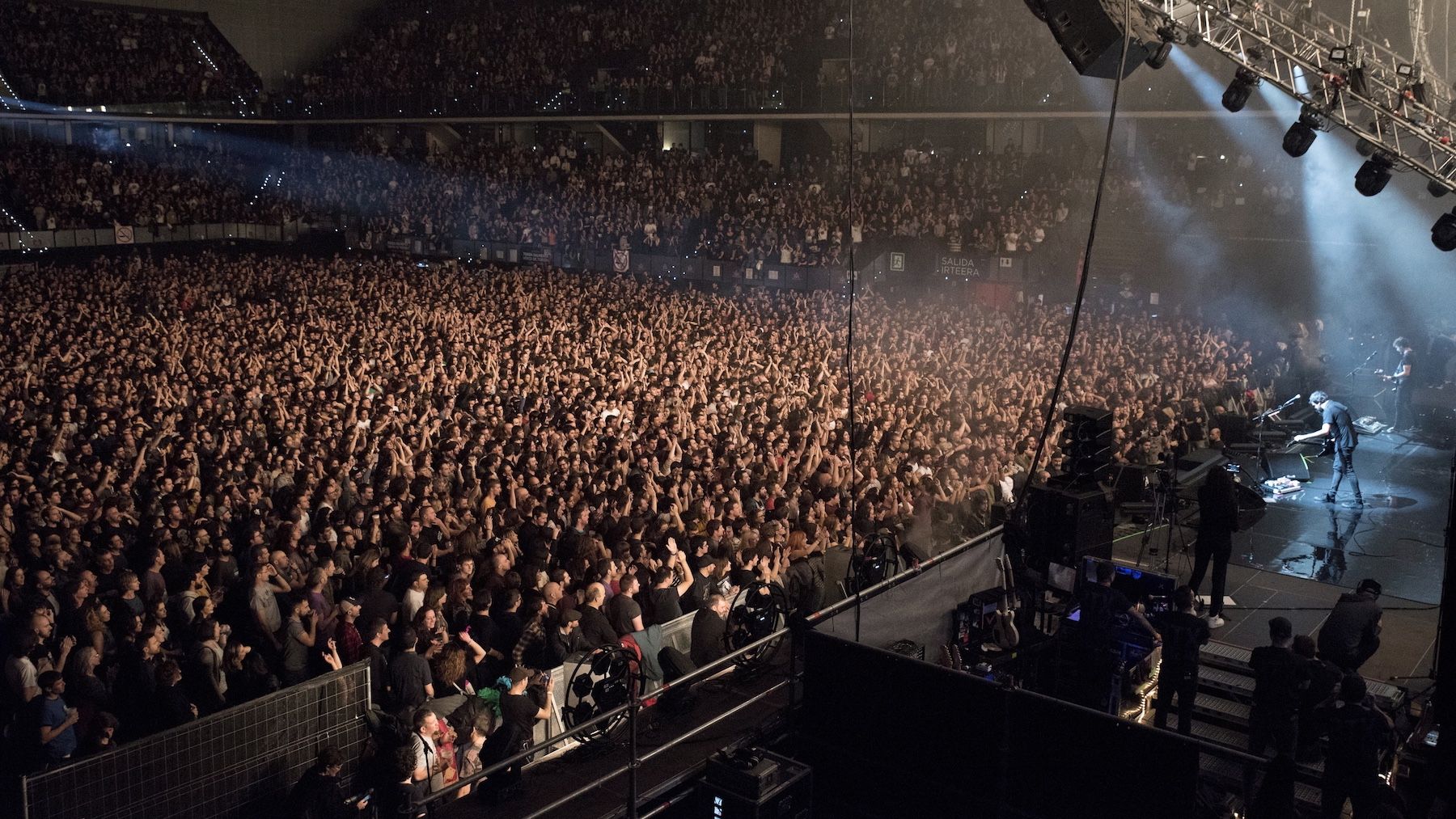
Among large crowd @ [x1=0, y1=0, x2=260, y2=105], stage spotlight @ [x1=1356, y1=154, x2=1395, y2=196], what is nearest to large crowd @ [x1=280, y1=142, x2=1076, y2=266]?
large crowd @ [x1=0, y1=0, x2=260, y2=105]

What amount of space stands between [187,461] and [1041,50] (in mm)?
18711

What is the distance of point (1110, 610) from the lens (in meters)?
6.38

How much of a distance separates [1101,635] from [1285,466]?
22.6ft

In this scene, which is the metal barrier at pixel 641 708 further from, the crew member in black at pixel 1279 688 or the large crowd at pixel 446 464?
the crew member in black at pixel 1279 688

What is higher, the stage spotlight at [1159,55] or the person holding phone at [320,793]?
the stage spotlight at [1159,55]

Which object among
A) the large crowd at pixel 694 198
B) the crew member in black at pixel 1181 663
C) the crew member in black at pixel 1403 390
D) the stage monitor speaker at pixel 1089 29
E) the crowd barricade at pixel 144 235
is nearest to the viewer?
the crew member in black at pixel 1181 663

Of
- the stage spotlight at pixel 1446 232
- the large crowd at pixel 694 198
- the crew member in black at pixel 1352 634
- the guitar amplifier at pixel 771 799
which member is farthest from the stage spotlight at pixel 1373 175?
the large crowd at pixel 694 198

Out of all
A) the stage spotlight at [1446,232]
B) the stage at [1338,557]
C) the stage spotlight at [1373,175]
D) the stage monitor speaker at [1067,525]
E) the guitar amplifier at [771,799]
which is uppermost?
the stage spotlight at [1373,175]

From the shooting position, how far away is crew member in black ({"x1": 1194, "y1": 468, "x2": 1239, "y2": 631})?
7785 millimetres

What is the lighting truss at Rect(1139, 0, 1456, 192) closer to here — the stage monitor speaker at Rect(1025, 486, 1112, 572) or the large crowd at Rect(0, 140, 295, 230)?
the stage monitor speaker at Rect(1025, 486, 1112, 572)

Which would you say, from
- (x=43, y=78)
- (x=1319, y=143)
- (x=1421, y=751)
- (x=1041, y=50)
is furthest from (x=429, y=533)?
(x=43, y=78)

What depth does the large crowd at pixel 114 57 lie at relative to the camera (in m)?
29.2

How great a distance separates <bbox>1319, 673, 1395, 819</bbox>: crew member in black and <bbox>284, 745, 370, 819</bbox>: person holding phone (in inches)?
166

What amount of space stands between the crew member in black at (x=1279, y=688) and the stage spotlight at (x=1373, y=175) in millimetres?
A: 5330
